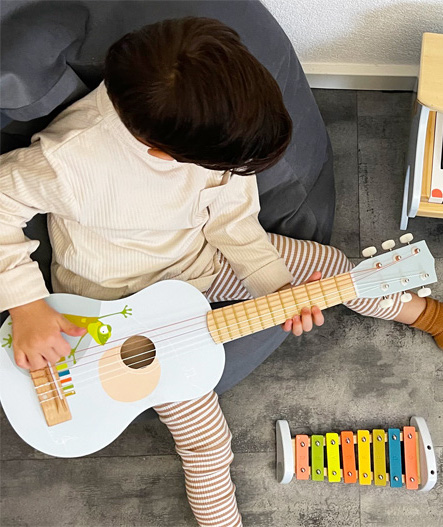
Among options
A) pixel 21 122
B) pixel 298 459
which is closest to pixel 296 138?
pixel 21 122

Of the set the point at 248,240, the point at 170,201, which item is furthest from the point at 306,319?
the point at 170,201

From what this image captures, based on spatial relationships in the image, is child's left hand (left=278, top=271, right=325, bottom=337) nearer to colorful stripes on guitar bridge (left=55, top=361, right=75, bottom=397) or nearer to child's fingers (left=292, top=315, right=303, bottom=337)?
child's fingers (left=292, top=315, right=303, bottom=337)

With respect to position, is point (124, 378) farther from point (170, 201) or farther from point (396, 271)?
point (396, 271)

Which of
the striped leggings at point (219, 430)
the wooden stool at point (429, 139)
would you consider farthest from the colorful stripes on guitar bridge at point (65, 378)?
the wooden stool at point (429, 139)

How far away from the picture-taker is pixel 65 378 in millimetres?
1088

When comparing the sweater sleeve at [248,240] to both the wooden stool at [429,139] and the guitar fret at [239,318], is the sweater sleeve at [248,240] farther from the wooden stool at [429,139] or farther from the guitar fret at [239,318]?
the wooden stool at [429,139]

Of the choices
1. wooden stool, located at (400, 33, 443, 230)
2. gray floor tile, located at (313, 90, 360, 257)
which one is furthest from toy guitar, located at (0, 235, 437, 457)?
gray floor tile, located at (313, 90, 360, 257)

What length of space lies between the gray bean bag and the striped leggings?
8 centimetres

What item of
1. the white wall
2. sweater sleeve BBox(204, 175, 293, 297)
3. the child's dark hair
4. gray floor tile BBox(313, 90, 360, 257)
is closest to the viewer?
the child's dark hair

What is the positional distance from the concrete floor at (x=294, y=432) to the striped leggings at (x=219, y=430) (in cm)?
11

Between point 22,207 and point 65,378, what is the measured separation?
313mm

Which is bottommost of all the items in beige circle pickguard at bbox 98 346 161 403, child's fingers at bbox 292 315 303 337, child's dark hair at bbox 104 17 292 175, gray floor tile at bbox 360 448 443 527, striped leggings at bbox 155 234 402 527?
gray floor tile at bbox 360 448 443 527

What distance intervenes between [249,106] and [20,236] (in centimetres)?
51

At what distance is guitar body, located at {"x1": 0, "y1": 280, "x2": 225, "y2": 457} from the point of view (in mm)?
1092
